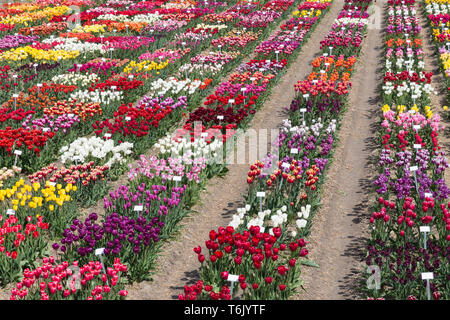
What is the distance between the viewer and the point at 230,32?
2416 cm

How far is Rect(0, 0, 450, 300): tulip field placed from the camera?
761 centimetres

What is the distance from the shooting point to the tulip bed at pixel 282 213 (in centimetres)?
734

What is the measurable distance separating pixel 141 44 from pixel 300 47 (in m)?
8.37

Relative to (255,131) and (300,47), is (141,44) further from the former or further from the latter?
(255,131)

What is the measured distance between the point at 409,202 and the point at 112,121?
10.2 m

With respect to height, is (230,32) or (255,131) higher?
(230,32)

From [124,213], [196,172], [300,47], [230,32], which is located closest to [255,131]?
[196,172]

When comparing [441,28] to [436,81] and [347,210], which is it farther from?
[347,210]

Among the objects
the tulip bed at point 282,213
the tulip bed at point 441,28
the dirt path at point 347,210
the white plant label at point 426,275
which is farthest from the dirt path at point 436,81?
the white plant label at point 426,275

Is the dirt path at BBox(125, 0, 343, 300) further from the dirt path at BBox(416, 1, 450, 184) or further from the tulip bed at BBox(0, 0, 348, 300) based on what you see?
the dirt path at BBox(416, 1, 450, 184)

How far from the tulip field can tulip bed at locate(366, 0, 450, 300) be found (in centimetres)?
5

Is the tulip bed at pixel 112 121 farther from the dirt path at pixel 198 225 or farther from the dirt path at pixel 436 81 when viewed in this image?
the dirt path at pixel 436 81

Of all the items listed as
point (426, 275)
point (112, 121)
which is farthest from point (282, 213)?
point (112, 121)
